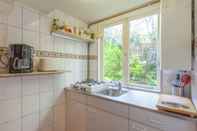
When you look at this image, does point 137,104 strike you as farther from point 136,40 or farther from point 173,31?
point 136,40

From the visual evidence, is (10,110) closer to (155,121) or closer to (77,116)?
(77,116)

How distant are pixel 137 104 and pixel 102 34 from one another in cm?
141

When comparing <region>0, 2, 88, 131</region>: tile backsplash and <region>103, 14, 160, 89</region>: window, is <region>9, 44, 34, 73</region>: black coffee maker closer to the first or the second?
<region>0, 2, 88, 131</region>: tile backsplash

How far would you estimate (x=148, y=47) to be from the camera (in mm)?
1869

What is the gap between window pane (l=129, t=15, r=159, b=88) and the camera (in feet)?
5.90

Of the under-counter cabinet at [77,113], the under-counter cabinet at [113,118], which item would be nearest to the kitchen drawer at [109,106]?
the under-counter cabinet at [113,118]

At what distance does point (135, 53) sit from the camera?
1.99 m

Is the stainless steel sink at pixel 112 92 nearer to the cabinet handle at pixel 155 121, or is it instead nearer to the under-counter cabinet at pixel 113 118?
the under-counter cabinet at pixel 113 118

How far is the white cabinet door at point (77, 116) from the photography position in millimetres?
1754

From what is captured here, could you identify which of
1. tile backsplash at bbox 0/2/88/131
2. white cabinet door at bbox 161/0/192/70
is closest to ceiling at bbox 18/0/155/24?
tile backsplash at bbox 0/2/88/131

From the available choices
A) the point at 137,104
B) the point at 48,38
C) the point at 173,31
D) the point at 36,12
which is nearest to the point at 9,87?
the point at 48,38

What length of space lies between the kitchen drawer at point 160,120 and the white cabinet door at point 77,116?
2.25 feet

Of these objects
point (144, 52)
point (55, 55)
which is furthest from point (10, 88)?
point (144, 52)

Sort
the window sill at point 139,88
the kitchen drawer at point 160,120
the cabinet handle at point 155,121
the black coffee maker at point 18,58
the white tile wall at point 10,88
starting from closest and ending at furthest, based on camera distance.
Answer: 1. the kitchen drawer at point 160,120
2. the cabinet handle at point 155,121
3. the black coffee maker at point 18,58
4. the white tile wall at point 10,88
5. the window sill at point 139,88
